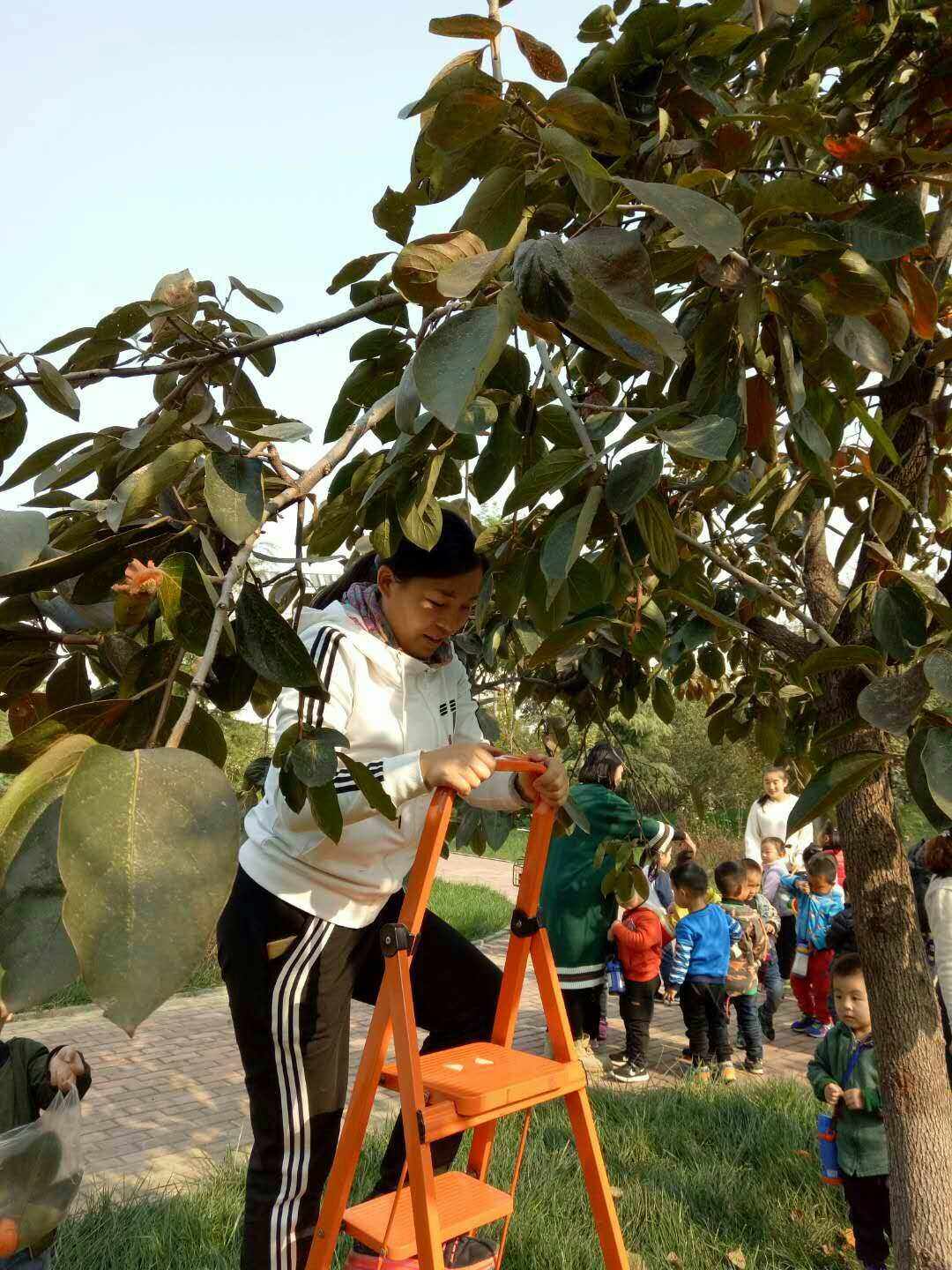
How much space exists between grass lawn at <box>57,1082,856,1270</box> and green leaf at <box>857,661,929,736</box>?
8.35 feet

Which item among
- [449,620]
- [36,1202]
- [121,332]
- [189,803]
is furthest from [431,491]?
[449,620]

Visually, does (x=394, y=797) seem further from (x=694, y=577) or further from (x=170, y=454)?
(x=170, y=454)

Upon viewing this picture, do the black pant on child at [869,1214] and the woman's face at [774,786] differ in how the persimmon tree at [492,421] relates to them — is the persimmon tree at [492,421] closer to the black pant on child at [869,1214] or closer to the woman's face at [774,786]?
the black pant on child at [869,1214]

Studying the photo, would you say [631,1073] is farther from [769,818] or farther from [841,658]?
[841,658]

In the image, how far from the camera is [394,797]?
174 cm

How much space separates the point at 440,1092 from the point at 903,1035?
1.27m

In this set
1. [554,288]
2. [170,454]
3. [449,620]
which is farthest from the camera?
[449,620]

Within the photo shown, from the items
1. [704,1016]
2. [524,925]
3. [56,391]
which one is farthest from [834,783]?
[704,1016]

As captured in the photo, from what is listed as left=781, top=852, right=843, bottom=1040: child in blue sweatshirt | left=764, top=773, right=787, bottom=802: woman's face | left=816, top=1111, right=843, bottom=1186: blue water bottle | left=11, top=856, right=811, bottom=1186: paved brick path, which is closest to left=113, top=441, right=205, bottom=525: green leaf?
left=816, top=1111, right=843, bottom=1186: blue water bottle

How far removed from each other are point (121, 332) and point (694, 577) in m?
0.93

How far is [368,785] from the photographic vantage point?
102 cm

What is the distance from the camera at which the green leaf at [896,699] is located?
104 centimetres

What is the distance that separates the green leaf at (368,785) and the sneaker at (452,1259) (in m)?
1.40

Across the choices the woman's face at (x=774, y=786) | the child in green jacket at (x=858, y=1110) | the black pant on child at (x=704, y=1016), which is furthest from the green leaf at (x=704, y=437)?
the woman's face at (x=774, y=786)
